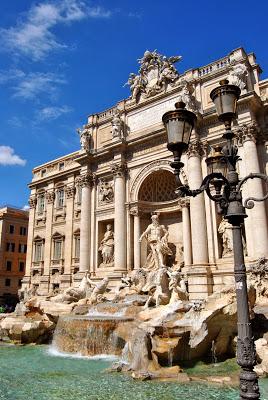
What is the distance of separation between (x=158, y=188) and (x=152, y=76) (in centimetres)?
734

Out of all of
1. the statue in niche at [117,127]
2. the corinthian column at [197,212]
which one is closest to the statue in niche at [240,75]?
the corinthian column at [197,212]

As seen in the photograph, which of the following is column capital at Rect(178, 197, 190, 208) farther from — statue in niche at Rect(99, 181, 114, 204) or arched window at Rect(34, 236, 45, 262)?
arched window at Rect(34, 236, 45, 262)

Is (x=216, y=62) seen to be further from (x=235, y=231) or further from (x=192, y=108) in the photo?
(x=235, y=231)

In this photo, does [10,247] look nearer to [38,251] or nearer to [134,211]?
[38,251]

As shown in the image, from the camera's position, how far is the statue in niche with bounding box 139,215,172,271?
20.4 m

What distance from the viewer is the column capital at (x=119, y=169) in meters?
23.1

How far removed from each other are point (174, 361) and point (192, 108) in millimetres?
13819

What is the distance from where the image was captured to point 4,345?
49.3 ft

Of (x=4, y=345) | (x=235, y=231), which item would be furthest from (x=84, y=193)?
(x=235, y=231)

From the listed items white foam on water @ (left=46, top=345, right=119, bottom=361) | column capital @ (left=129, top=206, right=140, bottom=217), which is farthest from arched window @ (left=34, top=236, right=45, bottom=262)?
white foam on water @ (left=46, top=345, right=119, bottom=361)

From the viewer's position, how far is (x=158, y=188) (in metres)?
23.2

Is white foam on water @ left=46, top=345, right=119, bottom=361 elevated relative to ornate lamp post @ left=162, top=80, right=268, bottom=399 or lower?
lower

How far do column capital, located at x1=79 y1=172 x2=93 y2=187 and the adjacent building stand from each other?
65.3ft

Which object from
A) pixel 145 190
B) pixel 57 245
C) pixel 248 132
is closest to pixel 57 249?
pixel 57 245
